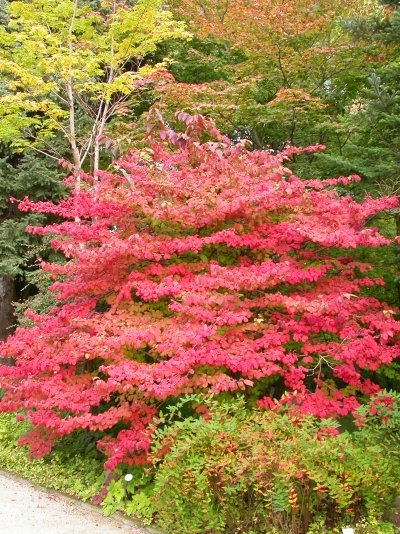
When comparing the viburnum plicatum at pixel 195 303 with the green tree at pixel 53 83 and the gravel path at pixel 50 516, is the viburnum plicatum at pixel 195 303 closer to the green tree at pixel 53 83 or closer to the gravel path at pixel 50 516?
the gravel path at pixel 50 516

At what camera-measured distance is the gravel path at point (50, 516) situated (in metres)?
4.19

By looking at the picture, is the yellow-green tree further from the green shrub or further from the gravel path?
the green shrub

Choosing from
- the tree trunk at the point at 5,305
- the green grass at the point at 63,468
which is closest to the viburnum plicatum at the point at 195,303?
the green grass at the point at 63,468

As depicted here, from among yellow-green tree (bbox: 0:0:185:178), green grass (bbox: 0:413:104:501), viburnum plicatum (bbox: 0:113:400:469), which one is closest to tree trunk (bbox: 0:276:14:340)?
yellow-green tree (bbox: 0:0:185:178)

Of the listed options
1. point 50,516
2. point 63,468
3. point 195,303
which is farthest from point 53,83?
point 50,516

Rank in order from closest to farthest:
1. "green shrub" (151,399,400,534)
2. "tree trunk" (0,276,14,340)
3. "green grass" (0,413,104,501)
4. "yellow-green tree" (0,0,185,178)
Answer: "green shrub" (151,399,400,534), "green grass" (0,413,104,501), "yellow-green tree" (0,0,185,178), "tree trunk" (0,276,14,340)

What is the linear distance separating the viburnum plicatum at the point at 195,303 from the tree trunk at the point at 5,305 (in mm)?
4733

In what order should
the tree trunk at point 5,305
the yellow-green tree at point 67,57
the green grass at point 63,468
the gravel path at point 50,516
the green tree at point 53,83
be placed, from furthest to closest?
the tree trunk at point 5,305, the green tree at point 53,83, the yellow-green tree at point 67,57, the green grass at point 63,468, the gravel path at point 50,516

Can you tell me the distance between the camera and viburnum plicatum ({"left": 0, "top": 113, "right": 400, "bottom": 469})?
4277mm

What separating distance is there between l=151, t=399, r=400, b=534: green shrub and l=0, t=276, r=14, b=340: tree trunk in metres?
7.04

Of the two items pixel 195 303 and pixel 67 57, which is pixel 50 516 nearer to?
pixel 195 303

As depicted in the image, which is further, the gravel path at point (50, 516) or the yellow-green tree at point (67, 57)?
the yellow-green tree at point (67, 57)

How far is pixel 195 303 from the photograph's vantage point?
4371mm

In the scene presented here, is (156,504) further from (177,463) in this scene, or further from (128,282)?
(128,282)
